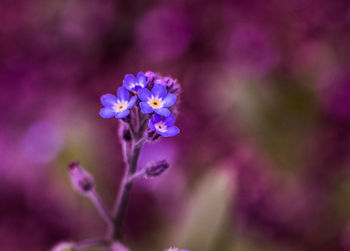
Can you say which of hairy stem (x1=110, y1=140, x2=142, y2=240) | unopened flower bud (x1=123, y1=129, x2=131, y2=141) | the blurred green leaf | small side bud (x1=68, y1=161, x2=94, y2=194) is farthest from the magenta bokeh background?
unopened flower bud (x1=123, y1=129, x2=131, y2=141)

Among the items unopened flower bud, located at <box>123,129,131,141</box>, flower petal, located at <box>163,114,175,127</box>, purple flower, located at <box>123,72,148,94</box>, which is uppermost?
purple flower, located at <box>123,72,148,94</box>

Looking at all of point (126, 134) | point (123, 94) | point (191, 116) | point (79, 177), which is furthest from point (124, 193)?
point (191, 116)

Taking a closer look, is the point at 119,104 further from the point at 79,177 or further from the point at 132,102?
the point at 79,177

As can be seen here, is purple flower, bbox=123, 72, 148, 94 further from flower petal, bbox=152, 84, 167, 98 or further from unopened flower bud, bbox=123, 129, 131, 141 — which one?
unopened flower bud, bbox=123, 129, 131, 141

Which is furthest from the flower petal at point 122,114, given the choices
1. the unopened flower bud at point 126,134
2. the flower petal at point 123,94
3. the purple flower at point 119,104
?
the unopened flower bud at point 126,134

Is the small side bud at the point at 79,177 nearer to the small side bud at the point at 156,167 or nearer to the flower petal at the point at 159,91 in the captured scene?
the small side bud at the point at 156,167

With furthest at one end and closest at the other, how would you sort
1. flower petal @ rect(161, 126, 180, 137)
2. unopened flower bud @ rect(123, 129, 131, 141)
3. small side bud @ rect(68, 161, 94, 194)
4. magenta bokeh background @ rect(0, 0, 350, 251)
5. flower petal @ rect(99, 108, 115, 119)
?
magenta bokeh background @ rect(0, 0, 350, 251)
small side bud @ rect(68, 161, 94, 194)
unopened flower bud @ rect(123, 129, 131, 141)
flower petal @ rect(99, 108, 115, 119)
flower petal @ rect(161, 126, 180, 137)
